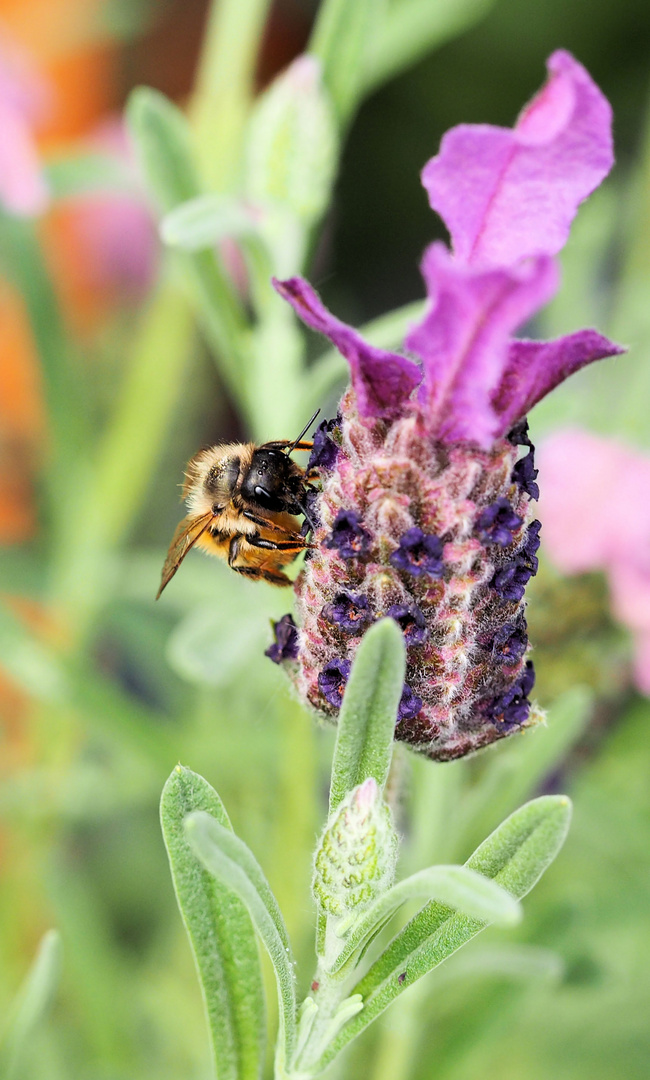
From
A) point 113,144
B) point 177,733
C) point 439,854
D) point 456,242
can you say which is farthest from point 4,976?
point 113,144

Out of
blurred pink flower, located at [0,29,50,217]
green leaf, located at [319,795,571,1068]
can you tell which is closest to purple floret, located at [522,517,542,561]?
green leaf, located at [319,795,571,1068]

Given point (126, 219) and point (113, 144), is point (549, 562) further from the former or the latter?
point (126, 219)

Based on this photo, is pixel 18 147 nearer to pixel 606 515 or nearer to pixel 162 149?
pixel 162 149

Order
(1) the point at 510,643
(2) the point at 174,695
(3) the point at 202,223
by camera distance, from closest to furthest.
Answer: (1) the point at 510,643 < (3) the point at 202,223 < (2) the point at 174,695

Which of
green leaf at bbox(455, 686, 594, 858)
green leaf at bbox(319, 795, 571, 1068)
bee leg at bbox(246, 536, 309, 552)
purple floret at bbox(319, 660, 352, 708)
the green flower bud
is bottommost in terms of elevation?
green leaf at bbox(319, 795, 571, 1068)

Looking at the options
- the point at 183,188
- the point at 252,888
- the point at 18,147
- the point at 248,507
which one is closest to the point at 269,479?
the point at 248,507

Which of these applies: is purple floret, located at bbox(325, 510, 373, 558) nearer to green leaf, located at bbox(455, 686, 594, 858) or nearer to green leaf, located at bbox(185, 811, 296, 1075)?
green leaf, located at bbox(185, 811, 296, 1075)
